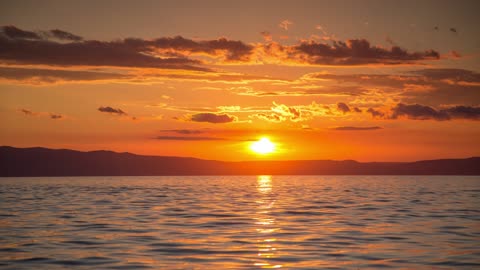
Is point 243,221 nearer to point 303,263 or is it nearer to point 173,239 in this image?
point 173,239

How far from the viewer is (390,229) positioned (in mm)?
31922

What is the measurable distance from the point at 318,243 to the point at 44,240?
1272 centimetres

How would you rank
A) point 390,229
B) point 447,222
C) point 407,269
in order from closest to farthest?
point 407,269
point 390,229
point 447,222

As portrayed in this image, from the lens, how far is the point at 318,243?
2623 centimetres

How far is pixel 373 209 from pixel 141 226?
68.3 feet

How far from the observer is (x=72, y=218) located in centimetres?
3856

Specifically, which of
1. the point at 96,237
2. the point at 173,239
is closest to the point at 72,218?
the point at 96,237

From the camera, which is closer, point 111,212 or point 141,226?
point 141,226

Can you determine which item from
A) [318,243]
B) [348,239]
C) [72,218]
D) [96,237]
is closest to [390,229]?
[348,239]

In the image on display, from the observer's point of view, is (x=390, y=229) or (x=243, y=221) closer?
(x=390, y=229)

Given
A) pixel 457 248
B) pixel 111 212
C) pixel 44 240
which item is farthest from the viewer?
pixel 111 212

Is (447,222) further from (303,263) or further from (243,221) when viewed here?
(303,263)

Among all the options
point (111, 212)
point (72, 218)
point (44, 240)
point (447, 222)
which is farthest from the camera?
point (111, 212)

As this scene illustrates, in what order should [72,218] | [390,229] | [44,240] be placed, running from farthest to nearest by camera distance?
[72,218], [390,229], [44,240]
